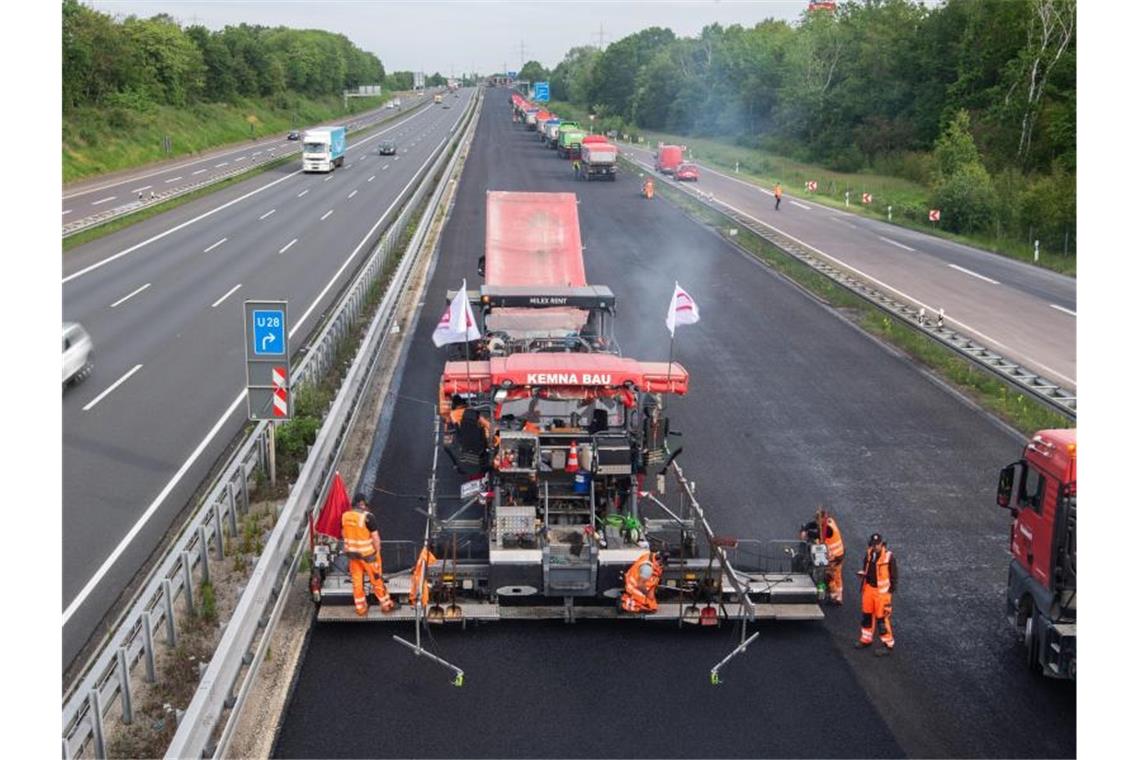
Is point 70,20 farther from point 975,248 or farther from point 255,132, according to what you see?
point 975,248

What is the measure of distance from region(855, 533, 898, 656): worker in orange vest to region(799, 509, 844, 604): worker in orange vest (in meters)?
0.93

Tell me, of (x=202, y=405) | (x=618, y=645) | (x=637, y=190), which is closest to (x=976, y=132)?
(x=637, y=190)

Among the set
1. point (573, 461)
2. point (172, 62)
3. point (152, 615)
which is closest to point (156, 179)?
point (172, 62)

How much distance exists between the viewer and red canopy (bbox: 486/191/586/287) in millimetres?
25594

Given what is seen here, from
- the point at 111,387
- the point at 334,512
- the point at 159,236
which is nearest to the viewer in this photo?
the point at 334,512

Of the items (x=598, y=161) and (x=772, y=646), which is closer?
(x=772, y=646)

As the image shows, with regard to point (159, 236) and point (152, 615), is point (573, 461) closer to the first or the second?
point (152, 615)

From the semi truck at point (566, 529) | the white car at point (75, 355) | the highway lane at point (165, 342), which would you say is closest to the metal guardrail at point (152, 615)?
the highway lane at point (165, 342)

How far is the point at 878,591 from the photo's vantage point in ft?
39.4

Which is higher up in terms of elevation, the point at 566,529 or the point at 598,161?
the point at 598,161

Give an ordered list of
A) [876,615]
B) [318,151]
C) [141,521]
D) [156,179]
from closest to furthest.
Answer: [876,615] → [141,521] → [156,179] → [318,151]

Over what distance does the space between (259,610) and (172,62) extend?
295ft

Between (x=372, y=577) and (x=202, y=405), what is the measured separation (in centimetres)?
988

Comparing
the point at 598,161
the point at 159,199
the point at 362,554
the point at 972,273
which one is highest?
the point at 598,161
